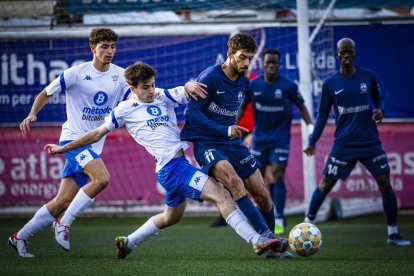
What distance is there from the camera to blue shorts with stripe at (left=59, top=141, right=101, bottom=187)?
28.8 ft

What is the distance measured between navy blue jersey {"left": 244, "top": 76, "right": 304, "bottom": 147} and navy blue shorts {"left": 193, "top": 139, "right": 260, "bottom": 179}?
3695 mm

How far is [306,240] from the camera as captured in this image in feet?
25.6

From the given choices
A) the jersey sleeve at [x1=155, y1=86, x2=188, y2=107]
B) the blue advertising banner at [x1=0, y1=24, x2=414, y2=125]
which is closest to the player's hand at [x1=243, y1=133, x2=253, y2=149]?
the blue advertising banner at [x1=0, y1=24, x2=414, y2=125]

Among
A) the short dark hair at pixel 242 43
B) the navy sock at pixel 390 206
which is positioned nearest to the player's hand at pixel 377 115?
the navy sock at pixel 390 206

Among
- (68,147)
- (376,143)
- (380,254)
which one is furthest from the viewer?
(376,143)

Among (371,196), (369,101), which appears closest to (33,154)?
(371,196)

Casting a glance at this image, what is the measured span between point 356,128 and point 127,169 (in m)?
5.76

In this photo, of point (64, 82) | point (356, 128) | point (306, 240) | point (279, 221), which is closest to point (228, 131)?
point (306, 240)

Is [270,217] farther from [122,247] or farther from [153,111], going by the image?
[153,111]

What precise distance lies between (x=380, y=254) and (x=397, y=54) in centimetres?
700

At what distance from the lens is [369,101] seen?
9.98m

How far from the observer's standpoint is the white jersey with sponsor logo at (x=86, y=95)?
29.3ft

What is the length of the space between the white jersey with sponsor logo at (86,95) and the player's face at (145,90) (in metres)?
1.11

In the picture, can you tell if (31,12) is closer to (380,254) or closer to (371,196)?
(371,196)
